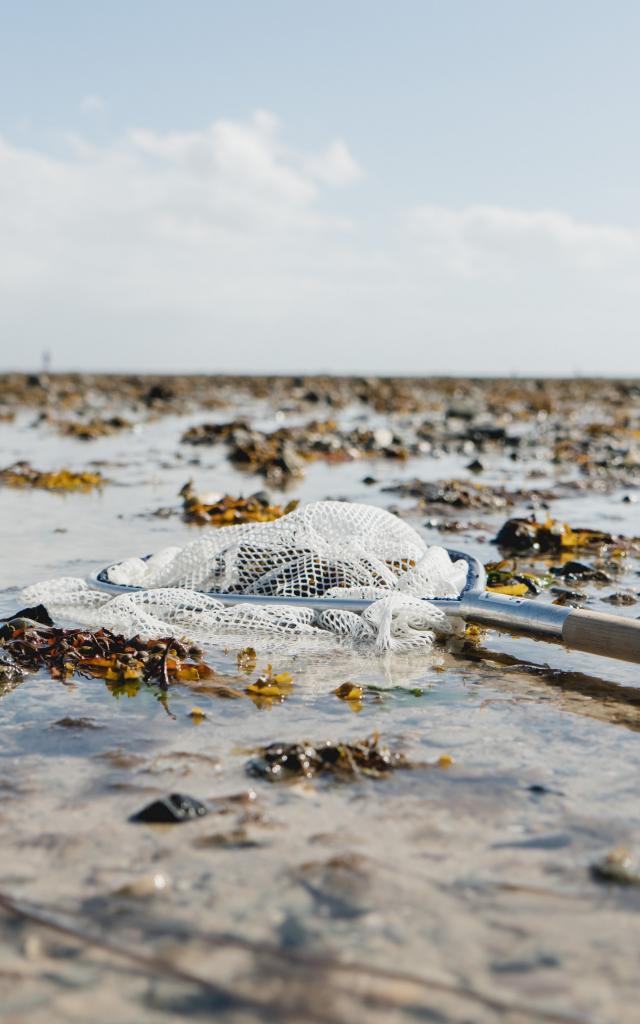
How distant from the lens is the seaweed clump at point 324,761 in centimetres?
314

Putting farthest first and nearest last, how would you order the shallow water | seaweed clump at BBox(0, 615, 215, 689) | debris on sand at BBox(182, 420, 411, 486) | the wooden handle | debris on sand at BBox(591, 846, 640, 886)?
debris on sand at BBox(182, 420, 411, 486), seaweed clump at BBox(0, 615, 215, 689), the wooden handle, debris on sand at BBox(591, 846, 640, 886), the shallow water

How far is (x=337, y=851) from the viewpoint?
2.64m

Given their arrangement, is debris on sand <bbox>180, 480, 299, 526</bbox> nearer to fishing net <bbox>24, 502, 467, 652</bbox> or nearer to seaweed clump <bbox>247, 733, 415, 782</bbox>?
fishing net <bbox>24, 502, 467, 652</bbox>

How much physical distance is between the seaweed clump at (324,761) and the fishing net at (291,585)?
1.33 meters

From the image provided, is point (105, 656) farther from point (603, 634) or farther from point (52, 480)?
point (52, 480)

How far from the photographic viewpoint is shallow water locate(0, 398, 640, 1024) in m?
2.06

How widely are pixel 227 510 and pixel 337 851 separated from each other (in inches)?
263

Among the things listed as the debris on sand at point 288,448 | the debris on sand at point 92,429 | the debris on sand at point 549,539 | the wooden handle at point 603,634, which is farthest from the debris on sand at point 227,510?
the debris on sand at point 92,429

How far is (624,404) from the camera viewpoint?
124 feet

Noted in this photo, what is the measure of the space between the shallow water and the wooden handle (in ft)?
0.62

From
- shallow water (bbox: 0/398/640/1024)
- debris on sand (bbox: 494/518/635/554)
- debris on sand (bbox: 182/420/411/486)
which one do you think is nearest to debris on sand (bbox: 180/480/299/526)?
debris on sand (bbox: 494/518/635/554)

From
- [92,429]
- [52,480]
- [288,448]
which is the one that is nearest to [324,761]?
[52,480]

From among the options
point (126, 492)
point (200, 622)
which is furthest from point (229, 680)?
point (126, 492)

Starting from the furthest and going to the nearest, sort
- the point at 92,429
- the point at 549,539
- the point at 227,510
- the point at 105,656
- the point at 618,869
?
1. the point at 92,429
2. the point at 227,510
3. the point at 549,539
4. the point at 105,656
5. the point at 618,869
